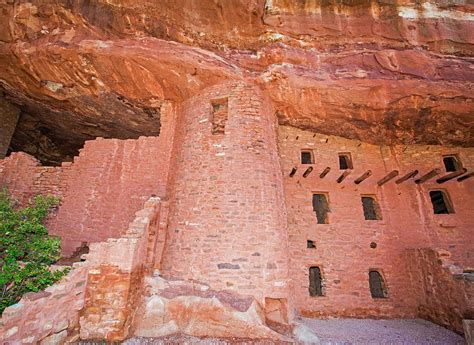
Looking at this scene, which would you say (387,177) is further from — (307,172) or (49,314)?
(49,314)

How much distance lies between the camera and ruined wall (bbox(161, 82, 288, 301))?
5.72m

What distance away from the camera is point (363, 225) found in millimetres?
8719

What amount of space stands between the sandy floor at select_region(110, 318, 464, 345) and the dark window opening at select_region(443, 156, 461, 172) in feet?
18.8

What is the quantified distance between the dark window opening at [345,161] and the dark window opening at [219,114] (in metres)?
4.89

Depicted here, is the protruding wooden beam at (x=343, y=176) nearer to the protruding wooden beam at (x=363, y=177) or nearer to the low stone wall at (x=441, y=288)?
the protruding wooden beam at (x=363, y=177)

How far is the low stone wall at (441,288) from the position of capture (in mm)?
6328

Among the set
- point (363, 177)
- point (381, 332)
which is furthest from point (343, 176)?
point (381, 332)

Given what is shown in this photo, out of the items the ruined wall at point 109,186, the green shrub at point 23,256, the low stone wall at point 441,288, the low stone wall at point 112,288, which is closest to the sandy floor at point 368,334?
the low stone wall at point 441,288

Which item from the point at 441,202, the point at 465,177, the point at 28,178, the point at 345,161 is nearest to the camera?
the point at 28,178

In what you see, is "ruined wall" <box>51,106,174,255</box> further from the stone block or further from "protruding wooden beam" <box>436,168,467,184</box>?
"protruding wooden beam" <box>436,168,467,184</box>

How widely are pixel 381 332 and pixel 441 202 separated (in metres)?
6.87

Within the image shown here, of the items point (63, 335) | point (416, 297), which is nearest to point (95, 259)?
point (63, 335)

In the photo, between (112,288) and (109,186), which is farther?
(109,186)

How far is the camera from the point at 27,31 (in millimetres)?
7715
